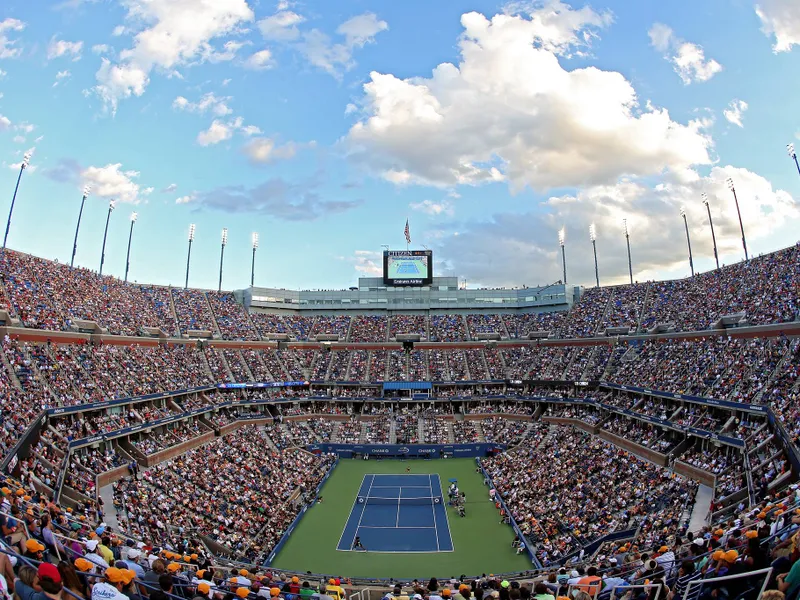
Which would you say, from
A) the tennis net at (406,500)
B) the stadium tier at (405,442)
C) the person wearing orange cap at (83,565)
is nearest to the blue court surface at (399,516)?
the tennis net at (406,500)

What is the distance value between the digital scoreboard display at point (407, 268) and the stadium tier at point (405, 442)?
9368 mm

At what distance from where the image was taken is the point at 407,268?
3088 inches

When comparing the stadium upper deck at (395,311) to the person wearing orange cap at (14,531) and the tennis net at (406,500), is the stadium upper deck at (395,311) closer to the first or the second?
the tennis net at (406,500)

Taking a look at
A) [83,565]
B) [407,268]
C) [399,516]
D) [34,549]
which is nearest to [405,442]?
[399,516]

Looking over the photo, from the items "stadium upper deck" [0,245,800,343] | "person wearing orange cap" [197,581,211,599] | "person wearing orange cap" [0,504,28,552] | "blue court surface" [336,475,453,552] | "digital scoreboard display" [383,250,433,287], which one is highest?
"digital scoreboard display" [383,250,433,287]

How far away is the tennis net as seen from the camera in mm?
40219

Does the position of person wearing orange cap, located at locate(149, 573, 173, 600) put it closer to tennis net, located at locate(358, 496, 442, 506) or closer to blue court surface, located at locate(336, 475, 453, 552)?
blue court surface, located at locate(336, 475, 453, 552)

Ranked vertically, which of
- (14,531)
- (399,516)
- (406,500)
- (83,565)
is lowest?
(399,516)

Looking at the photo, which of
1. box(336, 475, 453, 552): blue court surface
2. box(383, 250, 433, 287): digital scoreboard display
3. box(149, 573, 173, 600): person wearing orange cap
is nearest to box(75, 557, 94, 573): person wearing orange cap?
box(149, 573, 173, 600): person wearing orange cap

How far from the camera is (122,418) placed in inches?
1517

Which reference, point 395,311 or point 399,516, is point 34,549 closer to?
point 399,516

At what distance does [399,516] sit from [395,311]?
44.4m

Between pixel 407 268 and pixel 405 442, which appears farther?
pixel 407 268

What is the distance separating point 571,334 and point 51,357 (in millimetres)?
54628
